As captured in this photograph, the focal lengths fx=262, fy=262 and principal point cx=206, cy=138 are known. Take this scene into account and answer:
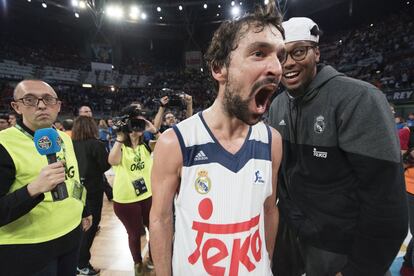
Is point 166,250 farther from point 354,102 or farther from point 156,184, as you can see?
point 354,102

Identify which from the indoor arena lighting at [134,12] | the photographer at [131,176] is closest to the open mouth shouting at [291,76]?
the photographer at [131,176]

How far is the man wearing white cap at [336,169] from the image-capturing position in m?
1.26

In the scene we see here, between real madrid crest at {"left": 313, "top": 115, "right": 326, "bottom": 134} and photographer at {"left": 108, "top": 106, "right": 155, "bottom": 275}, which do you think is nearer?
real madrid crest at {"left": 313, "top": 115, "right": 326, "bottom": 134}

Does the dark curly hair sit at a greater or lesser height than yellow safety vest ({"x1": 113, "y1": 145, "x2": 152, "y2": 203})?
greater

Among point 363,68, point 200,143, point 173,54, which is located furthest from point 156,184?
point 173,54

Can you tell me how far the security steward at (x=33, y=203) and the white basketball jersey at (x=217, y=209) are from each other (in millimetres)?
797

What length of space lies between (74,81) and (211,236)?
81.4 feet

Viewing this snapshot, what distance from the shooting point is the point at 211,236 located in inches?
47.3

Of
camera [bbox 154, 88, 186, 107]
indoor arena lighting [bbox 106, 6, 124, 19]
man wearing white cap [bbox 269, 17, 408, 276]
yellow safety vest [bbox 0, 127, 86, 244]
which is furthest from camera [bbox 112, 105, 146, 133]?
indoor arena lighting [bbox 106, 6, 124, 19]

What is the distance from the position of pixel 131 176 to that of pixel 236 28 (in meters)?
2.25

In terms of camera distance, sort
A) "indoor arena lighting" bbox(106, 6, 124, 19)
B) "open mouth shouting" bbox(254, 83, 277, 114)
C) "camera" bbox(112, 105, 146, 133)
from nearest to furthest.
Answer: "open mouth shouting" bbox(254, 83, 277, 114) < "camera" bbox(112, 105, 146, 133) < "indoor arena lighting" bbox(106, 6, 124, 19)

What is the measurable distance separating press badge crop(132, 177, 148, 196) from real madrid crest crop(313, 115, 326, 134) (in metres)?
2.11

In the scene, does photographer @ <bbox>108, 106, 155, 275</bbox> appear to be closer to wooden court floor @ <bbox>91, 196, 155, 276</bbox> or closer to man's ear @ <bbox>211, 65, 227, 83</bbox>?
wooden court floor @ <bbox>91, 196, 155, 276</bbox>

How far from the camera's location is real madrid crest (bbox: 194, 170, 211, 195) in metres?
1.23
